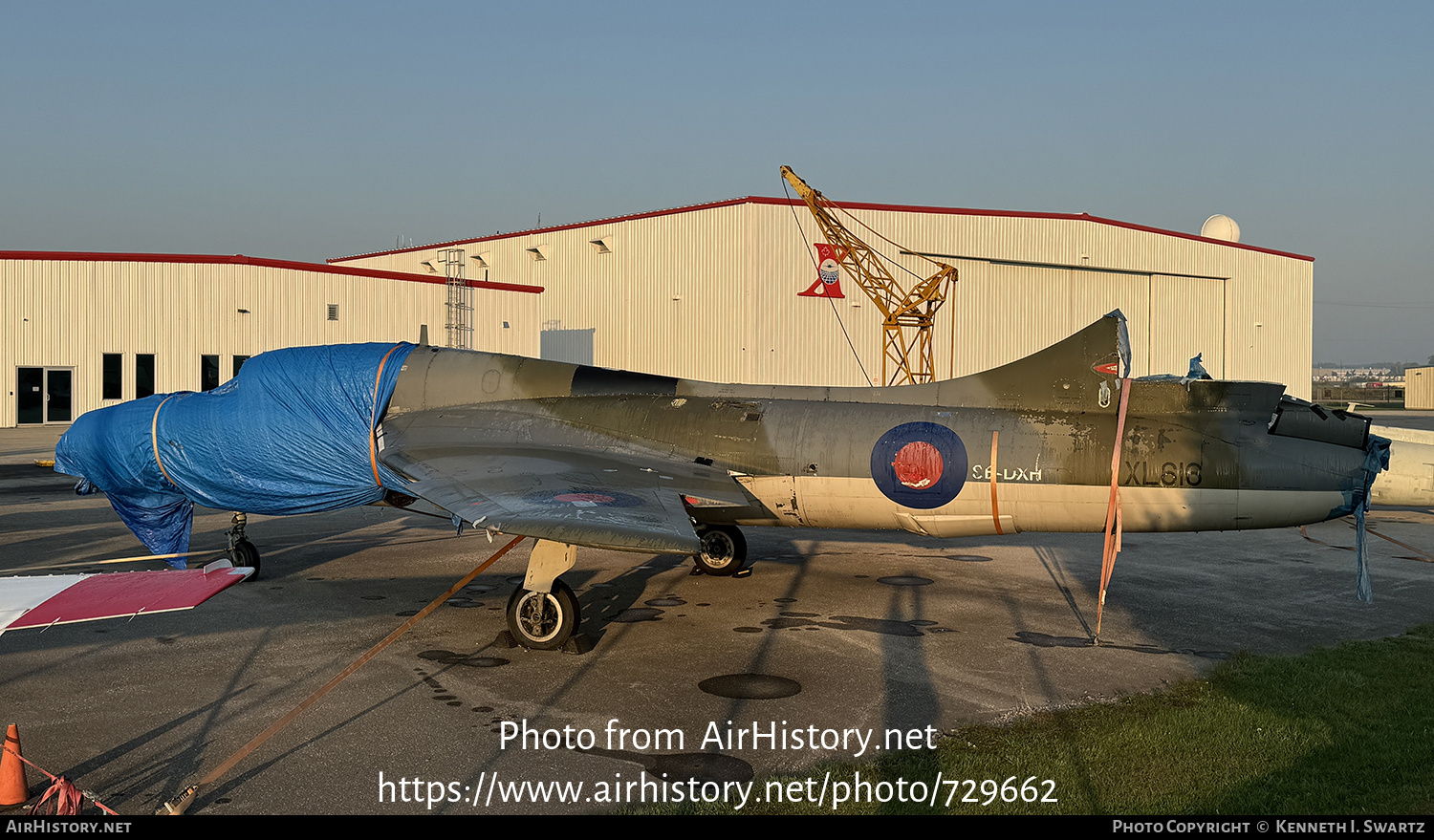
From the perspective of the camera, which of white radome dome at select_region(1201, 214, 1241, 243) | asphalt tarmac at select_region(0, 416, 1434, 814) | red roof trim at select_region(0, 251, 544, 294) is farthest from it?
white radome dome at select_region(1201, 214, 1241, 243)

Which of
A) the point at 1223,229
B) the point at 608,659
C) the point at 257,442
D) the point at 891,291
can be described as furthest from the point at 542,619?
the point at 1223,229

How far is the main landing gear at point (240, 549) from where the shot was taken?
13000 millimetres

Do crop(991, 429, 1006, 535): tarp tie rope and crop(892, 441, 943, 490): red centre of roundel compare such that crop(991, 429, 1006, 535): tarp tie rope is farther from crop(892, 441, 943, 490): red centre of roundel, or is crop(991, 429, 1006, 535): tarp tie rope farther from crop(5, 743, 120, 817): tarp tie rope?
crop(5, 743, 120, 817): tarp tie rope

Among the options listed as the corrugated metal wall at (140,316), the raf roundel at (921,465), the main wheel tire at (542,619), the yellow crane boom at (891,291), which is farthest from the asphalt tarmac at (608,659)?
the yellow crane boom at (891,291)

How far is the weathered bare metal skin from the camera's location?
10859 mm

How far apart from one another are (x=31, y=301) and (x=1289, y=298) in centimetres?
6599

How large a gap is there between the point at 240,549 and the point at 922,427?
30.3ft

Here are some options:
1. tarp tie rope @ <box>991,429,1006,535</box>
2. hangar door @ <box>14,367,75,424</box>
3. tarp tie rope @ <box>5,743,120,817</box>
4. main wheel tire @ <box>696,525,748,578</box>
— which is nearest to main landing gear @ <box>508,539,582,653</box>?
main wheel tire @ <box>696,525,748,578</box>

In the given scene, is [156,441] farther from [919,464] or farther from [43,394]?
[43,394]

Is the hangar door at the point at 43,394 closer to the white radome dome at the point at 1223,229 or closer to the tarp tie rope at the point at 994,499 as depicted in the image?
the tarp tie rope at the point at 994,499

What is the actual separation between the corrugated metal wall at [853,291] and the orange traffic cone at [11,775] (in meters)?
41.1

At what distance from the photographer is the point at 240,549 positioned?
42.8 ft

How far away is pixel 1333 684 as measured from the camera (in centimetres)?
877

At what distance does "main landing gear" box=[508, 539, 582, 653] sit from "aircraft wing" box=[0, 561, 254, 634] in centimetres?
342
